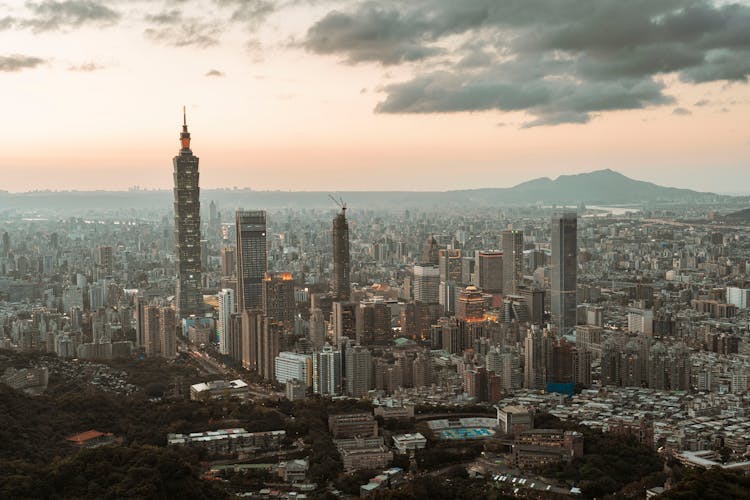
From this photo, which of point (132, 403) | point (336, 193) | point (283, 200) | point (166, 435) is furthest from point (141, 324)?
point (283, 200)

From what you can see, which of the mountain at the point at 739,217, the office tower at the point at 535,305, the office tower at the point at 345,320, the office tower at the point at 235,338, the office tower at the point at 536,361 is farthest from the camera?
the mountain at the point at 739,217

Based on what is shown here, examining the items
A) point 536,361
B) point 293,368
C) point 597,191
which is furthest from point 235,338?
point 597,191

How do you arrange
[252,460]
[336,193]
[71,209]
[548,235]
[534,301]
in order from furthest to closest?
[71,209], [336,193], [548,235], [534,301], [252,460]

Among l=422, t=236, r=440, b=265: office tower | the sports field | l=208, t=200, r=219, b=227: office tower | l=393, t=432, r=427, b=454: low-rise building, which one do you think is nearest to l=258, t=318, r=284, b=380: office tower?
the sports field

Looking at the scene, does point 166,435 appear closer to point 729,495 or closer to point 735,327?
point 729,495

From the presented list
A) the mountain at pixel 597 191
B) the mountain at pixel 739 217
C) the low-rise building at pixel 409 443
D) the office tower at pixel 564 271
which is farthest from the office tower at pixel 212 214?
the low-rise building at pixel 409 443

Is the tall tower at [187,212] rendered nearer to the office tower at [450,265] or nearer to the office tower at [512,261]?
the office tower at [450,265]
